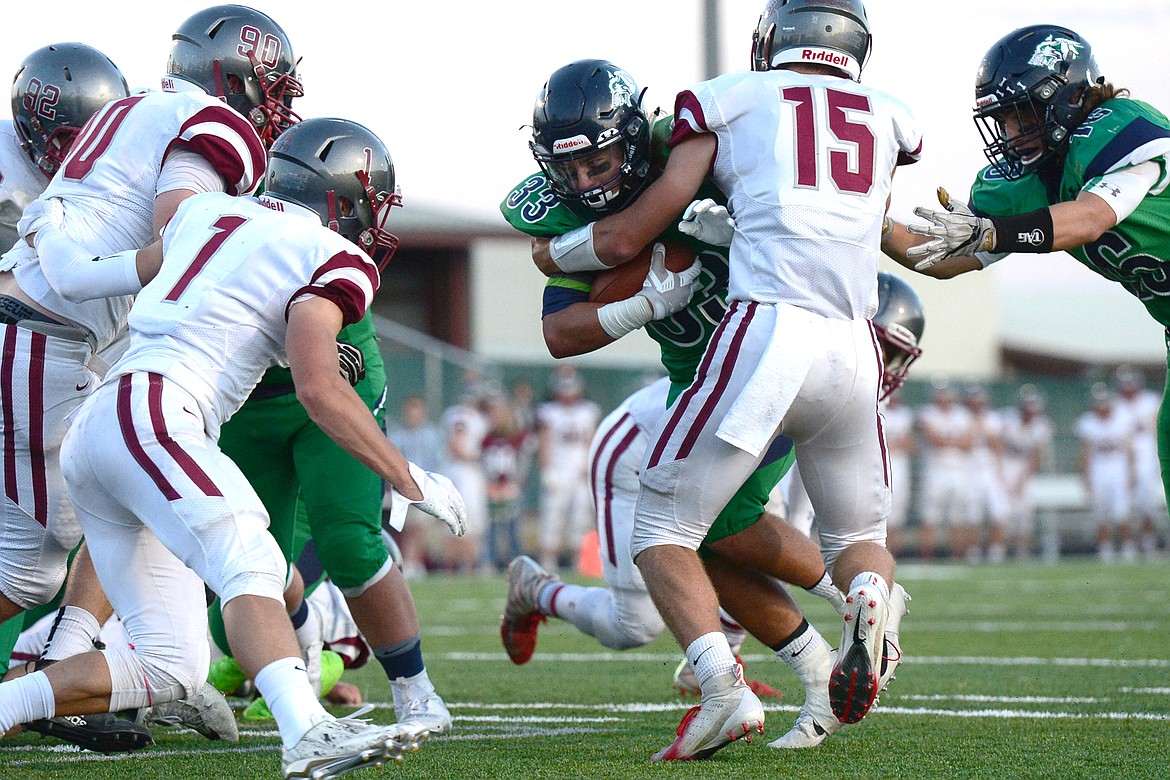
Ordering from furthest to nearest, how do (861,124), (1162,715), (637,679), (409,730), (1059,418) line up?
(1059,418) → (637,679) → (1162,715) → (861,124) → (409,730)

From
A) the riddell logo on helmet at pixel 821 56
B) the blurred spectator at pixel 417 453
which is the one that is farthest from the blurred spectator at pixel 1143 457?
the riddell logo on helmet at pixel 821 56

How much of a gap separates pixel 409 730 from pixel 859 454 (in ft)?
4.71

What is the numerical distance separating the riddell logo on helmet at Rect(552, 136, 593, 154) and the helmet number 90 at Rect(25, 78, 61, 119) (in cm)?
160

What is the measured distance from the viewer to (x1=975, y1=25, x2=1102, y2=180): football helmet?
423 cm

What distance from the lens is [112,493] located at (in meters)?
3.11

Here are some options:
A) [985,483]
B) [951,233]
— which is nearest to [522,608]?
[951,233]

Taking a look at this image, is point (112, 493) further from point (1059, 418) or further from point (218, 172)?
point (1059, 418)

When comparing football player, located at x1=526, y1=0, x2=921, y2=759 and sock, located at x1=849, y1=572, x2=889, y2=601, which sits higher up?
football player, located at x1=526, y1=0, x2=921, y2=759

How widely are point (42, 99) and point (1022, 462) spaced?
13732mm

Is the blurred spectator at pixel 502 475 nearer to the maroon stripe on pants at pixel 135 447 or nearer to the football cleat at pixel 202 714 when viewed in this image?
the football cleat at pixel 202 714

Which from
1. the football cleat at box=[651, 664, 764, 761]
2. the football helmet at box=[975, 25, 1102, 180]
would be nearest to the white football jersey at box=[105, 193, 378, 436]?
the football cleat at box=[651, 664, 764, 761]

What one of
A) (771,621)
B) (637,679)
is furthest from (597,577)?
(771,621)

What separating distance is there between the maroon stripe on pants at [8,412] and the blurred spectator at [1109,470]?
45.2 feet

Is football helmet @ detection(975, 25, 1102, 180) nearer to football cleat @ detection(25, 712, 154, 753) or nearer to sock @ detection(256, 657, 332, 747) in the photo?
sock @ detection(256, 657, 332, 747)
